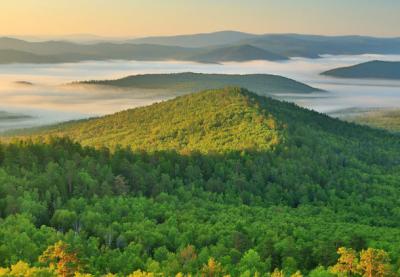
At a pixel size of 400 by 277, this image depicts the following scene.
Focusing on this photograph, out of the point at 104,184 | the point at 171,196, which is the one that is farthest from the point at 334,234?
the point at 104,184

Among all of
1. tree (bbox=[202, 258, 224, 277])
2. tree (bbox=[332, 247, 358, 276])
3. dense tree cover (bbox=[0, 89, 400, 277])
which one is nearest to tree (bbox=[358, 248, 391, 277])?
tree (bbox=[332, 247, 358, 276])

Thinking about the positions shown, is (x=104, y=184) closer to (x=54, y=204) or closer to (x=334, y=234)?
(x=54, y=204)

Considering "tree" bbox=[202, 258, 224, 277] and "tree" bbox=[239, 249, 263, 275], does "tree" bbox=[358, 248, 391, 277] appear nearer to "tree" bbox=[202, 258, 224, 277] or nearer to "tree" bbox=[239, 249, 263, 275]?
"tree" bbox=[239, 249, 263, 275]

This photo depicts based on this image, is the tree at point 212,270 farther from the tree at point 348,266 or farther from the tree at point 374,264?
the tree at point 374,264

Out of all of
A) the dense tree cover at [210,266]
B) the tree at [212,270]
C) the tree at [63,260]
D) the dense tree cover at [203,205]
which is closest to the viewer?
the dense tree cover at [210,266]

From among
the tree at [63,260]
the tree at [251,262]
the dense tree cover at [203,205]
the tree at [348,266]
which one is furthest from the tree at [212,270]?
the tree at [63,260]

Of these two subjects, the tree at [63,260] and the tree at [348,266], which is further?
the tree at [348,266]
